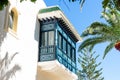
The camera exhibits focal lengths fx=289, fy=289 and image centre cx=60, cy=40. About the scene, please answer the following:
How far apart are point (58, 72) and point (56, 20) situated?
3.45 metres

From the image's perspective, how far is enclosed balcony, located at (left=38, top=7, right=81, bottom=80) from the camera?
58.1ft

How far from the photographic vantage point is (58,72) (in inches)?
754

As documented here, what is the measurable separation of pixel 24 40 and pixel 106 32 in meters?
5.54

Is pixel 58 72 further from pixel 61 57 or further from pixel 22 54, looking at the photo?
pixel 22 54

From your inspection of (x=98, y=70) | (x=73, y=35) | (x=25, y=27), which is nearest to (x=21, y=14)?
(x=25, y=27)

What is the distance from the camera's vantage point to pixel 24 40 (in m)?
16.2

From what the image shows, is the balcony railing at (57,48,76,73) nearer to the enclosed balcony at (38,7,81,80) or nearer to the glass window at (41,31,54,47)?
the enclosed balcony at (38,7,81,80)

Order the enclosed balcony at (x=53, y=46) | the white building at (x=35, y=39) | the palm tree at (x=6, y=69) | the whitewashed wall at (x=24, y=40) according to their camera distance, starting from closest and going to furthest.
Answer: the palm tree at (x=6, y=69)
the whitewashed wall at (x=24, y=40)
the white building at (x=35, y=39)
the enclosed balcony at (x=53, y=46)

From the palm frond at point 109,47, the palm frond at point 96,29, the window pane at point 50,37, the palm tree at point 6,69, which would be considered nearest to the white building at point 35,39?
the window pane at point 50,37

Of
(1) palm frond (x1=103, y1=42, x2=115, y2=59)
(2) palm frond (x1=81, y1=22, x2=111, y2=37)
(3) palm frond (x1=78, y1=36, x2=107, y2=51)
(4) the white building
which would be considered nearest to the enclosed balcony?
(4) the white building

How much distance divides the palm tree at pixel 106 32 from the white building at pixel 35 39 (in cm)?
195

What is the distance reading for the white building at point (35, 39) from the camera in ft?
48.3

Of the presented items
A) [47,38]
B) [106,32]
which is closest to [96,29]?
[106,32]

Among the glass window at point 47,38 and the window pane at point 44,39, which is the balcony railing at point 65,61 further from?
the window pane at point 44,39
